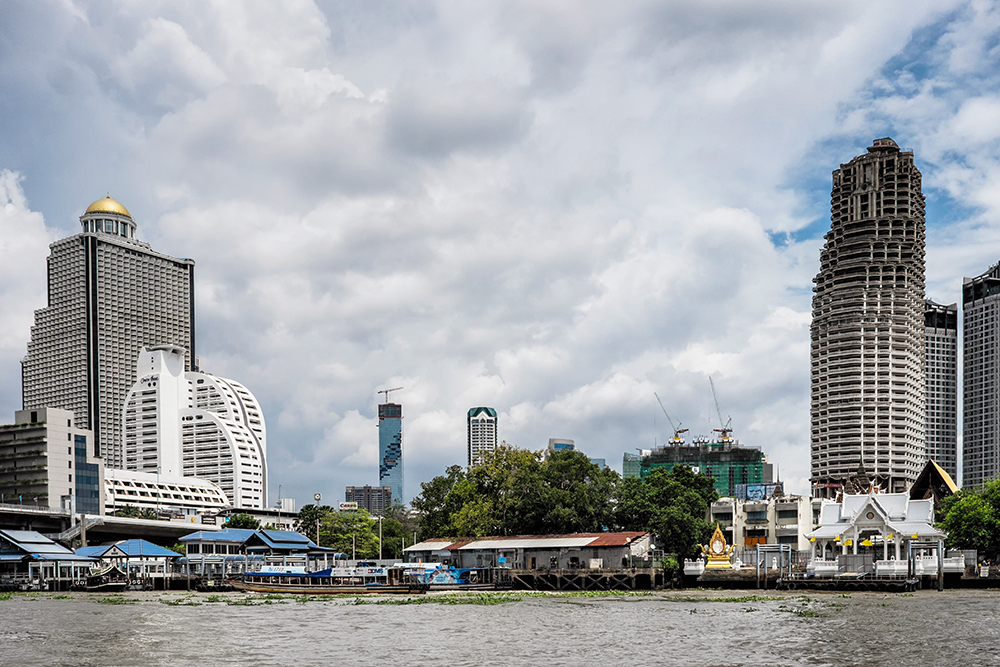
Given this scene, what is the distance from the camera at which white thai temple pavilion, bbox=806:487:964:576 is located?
83312 mm

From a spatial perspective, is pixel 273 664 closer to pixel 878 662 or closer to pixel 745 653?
pixel 745 653

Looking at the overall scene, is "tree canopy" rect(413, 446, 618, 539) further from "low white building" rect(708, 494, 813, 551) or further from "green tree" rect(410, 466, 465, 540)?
"low white building" rect(708, 494, 813, 551)

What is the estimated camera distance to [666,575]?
294 ft

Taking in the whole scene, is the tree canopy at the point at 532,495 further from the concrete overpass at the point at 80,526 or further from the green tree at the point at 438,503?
the concrete overpass at the point at 80,526

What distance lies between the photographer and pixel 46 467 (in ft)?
525

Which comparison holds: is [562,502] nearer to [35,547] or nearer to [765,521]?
[765,521]

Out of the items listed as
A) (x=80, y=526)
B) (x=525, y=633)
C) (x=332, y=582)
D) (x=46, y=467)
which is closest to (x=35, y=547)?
(x=80, y=526)

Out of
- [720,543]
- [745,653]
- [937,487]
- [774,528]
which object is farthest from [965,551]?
[745,653]

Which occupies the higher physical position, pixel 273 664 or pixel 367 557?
pixel 273 664

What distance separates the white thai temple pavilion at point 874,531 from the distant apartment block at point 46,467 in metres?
112

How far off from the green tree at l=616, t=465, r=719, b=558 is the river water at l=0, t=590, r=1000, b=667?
27.4 meters

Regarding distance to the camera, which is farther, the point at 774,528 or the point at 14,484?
the point at 14,484

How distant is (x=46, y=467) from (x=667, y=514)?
10336 centimetres

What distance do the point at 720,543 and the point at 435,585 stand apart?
2332 cm
